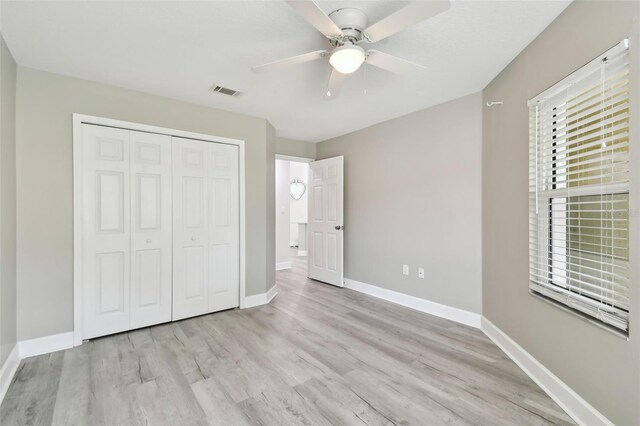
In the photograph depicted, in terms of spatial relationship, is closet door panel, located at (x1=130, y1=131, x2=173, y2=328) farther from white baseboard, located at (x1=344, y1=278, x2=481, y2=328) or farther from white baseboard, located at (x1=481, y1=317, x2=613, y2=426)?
white baseboard, located at (x1=481, y1=317, x2=613, y2=426)

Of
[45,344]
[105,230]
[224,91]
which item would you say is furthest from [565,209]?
[45,344]

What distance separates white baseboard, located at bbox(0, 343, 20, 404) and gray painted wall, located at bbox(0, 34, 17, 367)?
0.16 ft

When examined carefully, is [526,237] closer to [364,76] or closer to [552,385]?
[552,385]

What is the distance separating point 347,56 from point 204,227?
247 cm

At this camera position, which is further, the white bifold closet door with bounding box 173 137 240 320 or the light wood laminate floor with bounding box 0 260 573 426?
the white bifold closet door with bounding box 173 137 240 320

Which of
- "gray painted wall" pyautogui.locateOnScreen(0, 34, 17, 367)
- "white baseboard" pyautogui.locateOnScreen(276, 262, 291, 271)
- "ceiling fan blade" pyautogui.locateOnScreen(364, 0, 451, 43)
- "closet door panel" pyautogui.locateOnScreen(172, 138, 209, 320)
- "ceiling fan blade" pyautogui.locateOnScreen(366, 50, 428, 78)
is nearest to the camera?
"ceiling fan blade" pyautogui.locateOnScreen(364, 0, 451, 43)

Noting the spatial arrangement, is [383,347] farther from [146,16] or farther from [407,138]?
[146,16]

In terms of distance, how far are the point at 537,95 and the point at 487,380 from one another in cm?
206

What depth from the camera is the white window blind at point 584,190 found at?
1.45m

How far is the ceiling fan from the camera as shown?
1417 millimetres

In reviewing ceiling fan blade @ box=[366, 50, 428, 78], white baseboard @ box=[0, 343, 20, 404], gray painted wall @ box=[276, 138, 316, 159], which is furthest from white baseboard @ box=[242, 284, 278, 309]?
ceiling fan blade @ box=[366, 50, 428, 78]

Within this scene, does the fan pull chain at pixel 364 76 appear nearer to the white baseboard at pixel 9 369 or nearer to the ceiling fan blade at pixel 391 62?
the ceiling fan blade at pixel 391 62

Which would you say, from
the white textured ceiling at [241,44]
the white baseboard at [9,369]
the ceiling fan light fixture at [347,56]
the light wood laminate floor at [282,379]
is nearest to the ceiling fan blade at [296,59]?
the ceiling fan light fixture at [347,56]

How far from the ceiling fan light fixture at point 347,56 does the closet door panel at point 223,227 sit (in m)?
2.11
